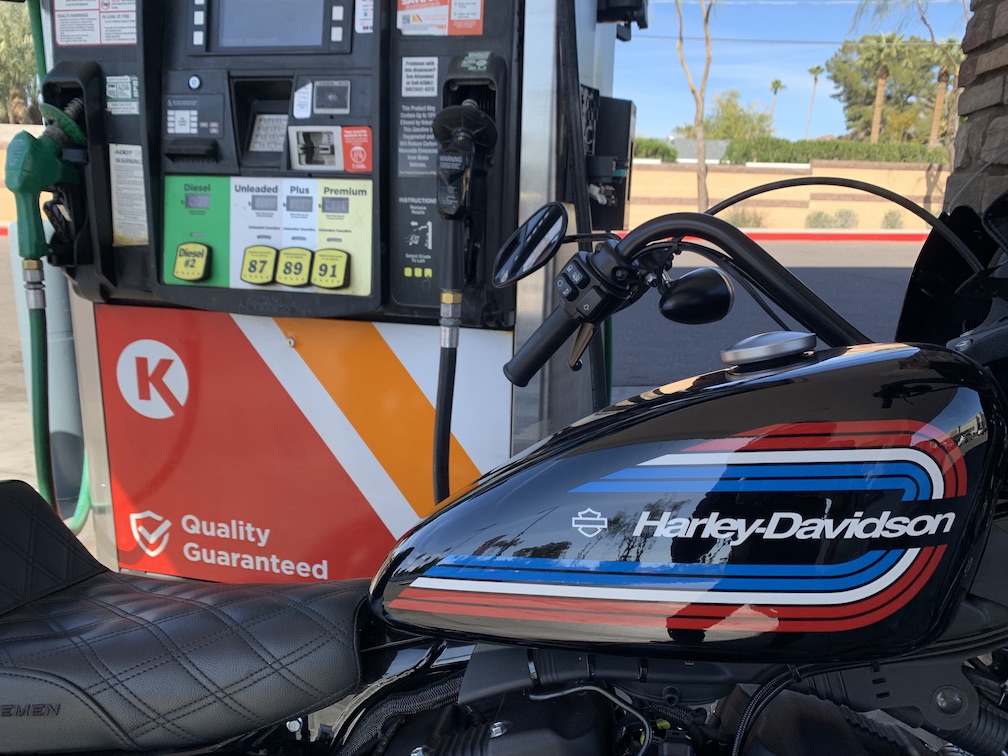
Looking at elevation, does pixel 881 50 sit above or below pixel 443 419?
above

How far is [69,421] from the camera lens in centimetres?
327

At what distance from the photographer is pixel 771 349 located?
100cm

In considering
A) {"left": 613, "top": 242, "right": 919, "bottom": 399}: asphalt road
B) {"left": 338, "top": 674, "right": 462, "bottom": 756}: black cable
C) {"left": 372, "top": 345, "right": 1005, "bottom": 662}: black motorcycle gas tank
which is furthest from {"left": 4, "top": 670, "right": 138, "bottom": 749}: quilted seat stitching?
{"left": 613, "top": 242, "right": 919, "bottom": 399}: asphalt road

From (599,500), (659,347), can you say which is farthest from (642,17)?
(659,347)

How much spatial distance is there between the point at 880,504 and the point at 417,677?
0.69 metres

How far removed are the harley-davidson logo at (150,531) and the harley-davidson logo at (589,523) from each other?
78.2 inches

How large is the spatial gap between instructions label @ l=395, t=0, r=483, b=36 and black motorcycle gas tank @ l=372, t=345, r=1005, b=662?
1.33m

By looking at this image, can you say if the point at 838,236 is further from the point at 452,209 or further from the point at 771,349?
the point at 771,349

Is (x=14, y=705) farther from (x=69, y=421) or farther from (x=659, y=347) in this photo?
(x=659, y=347)

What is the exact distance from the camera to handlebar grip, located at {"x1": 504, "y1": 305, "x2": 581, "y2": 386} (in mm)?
1165

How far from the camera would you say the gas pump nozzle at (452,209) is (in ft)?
6.20

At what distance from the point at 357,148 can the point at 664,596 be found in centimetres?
152

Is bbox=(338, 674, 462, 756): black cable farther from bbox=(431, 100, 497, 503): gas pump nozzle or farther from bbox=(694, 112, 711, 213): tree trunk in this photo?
bbox=(694, 112, 711, 213): tree trunk

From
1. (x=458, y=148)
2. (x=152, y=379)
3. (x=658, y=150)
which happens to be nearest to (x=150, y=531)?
(x=152, y=379)
